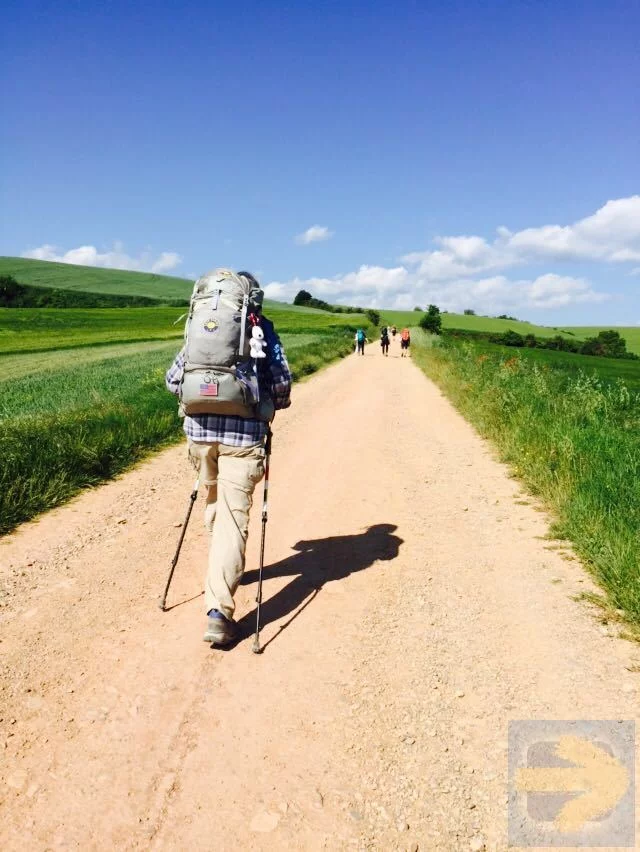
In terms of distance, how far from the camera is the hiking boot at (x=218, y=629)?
13.3ft

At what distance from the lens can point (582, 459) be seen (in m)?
7.53

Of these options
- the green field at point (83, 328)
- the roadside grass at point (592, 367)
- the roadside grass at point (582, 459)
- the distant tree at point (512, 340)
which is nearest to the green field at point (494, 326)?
the distant tree at point (512, 340)

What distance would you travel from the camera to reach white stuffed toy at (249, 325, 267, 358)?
4.12 meters

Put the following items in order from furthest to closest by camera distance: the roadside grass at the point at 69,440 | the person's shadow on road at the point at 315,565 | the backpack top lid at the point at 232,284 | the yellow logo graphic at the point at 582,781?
the roadside grass at the point at 69,440
the person's shadow on road at the point at 315,565
the backpack top lid at the point at 232,284
the yellow logo graphic at the point at 582,781

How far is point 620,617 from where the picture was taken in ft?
14.6

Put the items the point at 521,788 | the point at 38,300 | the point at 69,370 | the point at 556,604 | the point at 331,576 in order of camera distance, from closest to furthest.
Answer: the point at 521,788, the point at 556,604, the point at 331,576, the point at 69,370, the point at 38,300

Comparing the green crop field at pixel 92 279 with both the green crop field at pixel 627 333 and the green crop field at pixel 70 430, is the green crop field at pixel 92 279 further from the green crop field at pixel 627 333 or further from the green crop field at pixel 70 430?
the green crop field at pixel 70 430

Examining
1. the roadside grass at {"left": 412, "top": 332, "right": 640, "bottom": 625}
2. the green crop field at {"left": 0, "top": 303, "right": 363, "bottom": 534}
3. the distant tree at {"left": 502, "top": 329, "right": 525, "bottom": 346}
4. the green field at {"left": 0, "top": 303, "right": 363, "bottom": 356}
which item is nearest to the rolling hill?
the distant tree at {"left": 502, "top": 329, "right": 525, "bottom": 346}

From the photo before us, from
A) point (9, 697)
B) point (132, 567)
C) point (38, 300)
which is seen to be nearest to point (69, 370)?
point (132, 567)

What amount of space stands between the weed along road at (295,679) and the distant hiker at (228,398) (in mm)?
505

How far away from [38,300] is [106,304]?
11689 mm

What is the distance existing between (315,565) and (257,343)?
2.38 metres

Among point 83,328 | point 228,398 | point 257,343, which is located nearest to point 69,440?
point 228,398

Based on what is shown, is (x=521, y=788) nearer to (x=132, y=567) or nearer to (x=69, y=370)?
(x=132, y=567)
